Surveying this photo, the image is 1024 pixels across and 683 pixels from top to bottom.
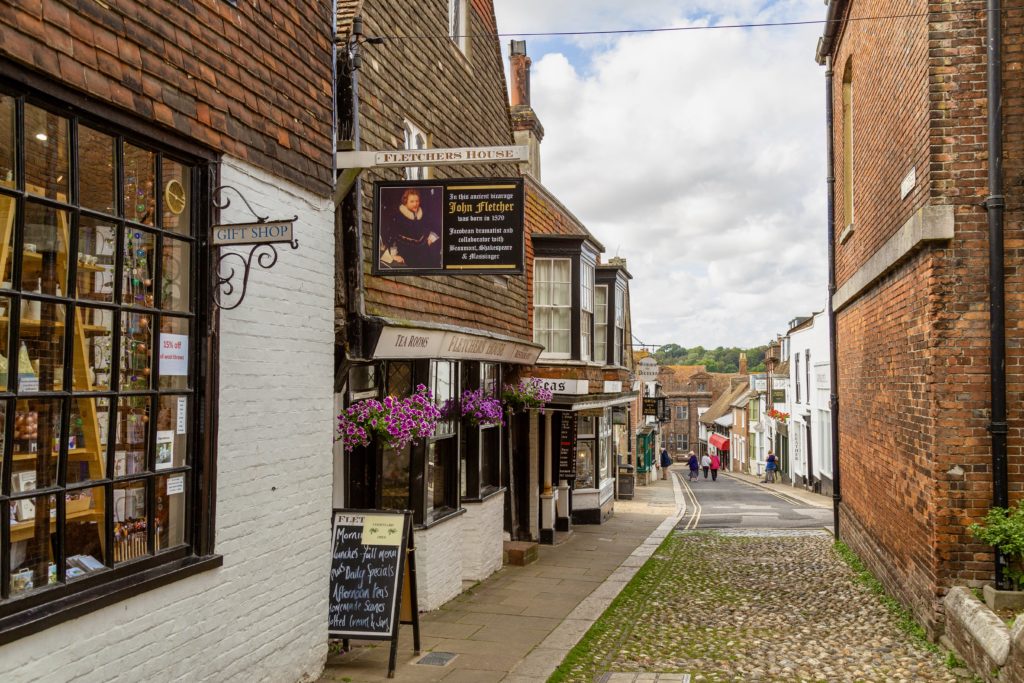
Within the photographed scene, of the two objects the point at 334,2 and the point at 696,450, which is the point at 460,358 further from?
the point at 696,450

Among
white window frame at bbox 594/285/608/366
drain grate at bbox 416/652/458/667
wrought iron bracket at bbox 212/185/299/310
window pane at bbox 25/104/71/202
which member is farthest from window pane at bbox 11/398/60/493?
white window frame at bbox 594/285/608/366

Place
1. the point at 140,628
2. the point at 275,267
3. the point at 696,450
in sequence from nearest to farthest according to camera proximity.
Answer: the point at 140,628 → the point at 275,267 → the point at 696,450

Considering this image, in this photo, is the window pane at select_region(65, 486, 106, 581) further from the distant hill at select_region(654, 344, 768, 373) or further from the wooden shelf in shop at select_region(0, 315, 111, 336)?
the distant hill at select_region(654, 344, 768, 373)

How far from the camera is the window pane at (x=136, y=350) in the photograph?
192 inches

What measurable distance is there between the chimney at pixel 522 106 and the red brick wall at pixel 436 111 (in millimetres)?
5963

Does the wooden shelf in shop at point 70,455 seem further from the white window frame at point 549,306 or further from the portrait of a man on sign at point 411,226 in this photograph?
the white window frame at point 549,306

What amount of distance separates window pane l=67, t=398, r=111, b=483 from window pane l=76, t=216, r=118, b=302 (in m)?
0.56

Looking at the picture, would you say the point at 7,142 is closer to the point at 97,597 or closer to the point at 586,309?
the point at 97,597

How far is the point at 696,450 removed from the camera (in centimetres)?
8081

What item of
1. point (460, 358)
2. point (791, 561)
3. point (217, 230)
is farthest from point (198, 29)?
point (791, 561)

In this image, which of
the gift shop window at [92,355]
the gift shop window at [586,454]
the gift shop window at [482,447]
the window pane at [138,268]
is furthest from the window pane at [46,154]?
the gift shop window at [586,454]

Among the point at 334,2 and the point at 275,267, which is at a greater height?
the point at 334,2

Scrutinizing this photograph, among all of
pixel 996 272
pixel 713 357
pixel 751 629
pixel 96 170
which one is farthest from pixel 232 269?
pixel 713 357

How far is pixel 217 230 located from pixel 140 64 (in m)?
1.05
